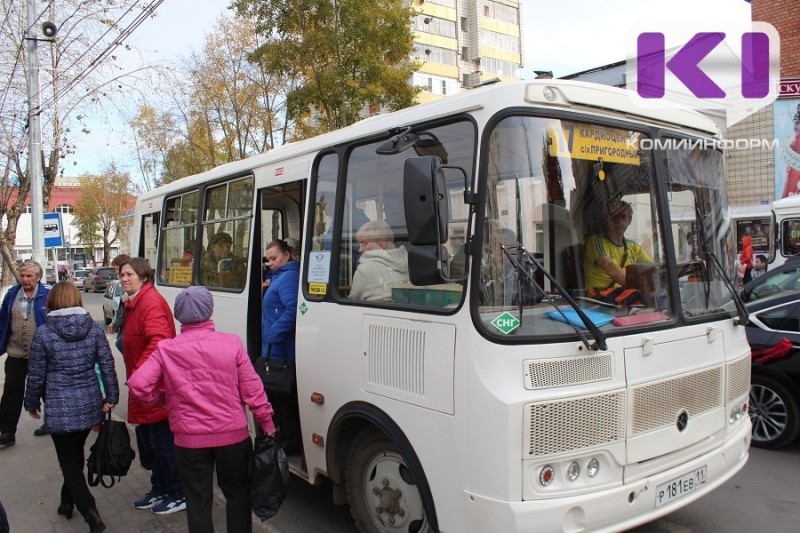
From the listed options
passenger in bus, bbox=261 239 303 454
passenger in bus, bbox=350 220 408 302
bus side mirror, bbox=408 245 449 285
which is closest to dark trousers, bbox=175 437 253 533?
passenger in bus, bbox=261 239 303 454

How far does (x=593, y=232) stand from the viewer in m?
3.51

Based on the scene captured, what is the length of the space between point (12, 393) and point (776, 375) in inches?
296

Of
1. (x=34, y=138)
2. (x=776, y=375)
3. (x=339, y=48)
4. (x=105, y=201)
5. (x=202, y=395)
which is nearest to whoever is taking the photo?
(x=202, y=395)

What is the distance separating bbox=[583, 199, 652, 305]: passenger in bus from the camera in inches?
135

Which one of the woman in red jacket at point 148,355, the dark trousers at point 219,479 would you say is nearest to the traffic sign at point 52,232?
the woman in red jacket at point 148,355

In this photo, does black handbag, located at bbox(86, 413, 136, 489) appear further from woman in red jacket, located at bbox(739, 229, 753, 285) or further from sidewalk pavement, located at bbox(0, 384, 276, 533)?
woman in red jacket, located at bbox(739, 229, 753, 285)

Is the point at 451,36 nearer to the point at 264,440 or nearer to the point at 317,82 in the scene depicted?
the point at 317,82

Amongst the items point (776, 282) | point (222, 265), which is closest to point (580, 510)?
point (222, 265)

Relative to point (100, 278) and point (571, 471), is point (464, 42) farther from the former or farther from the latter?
point (571, 471)

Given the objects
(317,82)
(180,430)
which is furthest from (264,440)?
(317,82)

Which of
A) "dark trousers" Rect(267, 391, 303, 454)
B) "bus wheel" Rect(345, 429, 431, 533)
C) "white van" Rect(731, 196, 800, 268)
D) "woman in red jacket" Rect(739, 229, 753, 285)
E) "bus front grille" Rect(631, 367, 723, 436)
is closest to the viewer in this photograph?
"bus front grille" Rect(631, 367, 723, 436)

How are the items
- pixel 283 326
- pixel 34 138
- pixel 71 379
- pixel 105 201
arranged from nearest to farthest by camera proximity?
pixel 71 379
pixel 283 326
pixel 34 138
pixel 105 201

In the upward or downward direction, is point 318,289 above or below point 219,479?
A: above

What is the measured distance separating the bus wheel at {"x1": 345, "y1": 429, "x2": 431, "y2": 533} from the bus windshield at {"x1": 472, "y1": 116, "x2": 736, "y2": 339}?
1.16 meters
